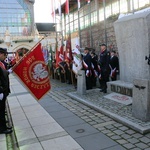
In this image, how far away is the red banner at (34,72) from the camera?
5.45 m

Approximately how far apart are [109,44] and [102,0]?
331 centimetres

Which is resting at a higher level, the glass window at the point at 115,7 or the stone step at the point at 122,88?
the glass window at the point at 115,7

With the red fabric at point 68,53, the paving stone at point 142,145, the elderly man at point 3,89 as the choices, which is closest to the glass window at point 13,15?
the red fabric at point 68,53

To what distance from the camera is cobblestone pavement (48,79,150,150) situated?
407 cm

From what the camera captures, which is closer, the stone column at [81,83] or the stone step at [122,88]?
the stone step at [122,88]

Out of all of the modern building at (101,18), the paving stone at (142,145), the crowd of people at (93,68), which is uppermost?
the modern building at (101,18)

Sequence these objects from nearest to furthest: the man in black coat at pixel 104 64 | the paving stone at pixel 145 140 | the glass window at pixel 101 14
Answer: the paving stone at pixel 145 140
the man in black coat at pixel 104 64
the glass window at pixel 101 14

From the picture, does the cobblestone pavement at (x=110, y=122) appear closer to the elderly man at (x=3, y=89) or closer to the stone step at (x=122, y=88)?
the stone step at (x=122, y=88)

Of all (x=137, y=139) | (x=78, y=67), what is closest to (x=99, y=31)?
(x=78, y=67)

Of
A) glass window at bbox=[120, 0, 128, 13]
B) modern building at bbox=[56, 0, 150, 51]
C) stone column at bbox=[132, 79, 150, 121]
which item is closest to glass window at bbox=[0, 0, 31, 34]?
modern building at bbox=[56, 0, 150, 51]

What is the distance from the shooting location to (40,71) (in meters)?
5.62

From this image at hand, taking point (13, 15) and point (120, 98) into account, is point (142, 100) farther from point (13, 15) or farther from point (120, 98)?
point (13, 15)

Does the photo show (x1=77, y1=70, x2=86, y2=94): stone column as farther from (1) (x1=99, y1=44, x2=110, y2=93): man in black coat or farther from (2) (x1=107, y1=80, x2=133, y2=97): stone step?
(2) (x1=107, y1=80, x2=133, y2=97): stone step

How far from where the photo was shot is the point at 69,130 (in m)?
4.95
